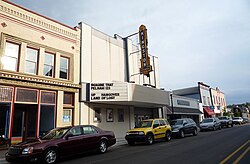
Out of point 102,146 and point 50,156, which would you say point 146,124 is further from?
point 50,156

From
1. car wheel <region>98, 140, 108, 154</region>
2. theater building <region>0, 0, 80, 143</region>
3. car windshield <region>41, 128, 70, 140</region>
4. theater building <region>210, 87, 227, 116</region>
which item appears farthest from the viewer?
theater building <region>210, 87, 227, 116</region>

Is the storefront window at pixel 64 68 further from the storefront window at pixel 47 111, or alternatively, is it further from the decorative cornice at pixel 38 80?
the storefront window at pixel 47 111

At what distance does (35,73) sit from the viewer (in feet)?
48.5

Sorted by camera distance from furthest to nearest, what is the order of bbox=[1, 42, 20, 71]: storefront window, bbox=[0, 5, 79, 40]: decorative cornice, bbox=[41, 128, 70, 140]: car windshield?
1. bbox=[0, 5, 79, 40]: decorative cornice
2. bbox=[1, 42, 20, 71]: storefront window
3. bbox=[41, 128, 70, 140]: car windshield

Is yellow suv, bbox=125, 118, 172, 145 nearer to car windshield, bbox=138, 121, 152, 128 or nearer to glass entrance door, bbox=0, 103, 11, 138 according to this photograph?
car windshield, bbox=138, 121, 152, 128

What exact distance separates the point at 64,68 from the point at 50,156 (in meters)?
9.32

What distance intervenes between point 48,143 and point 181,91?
131 ft

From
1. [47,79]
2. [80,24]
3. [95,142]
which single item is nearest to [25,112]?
[47,79]

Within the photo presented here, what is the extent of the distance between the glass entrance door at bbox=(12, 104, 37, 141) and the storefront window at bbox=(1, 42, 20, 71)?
2.84 meters

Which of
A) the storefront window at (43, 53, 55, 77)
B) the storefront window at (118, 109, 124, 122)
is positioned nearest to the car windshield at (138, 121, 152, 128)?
the storefront window at (118, 109, 124, 122)

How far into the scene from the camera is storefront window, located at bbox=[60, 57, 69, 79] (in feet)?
54.5

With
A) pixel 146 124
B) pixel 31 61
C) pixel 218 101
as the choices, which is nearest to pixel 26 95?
pixel 31 61

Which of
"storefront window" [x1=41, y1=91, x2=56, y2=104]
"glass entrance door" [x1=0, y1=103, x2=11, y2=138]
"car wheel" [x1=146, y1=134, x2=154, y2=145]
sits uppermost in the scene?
"storefront window" [x1=41, y1=91, x2=56, y2=104]

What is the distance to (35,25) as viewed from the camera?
1505 centimetres
